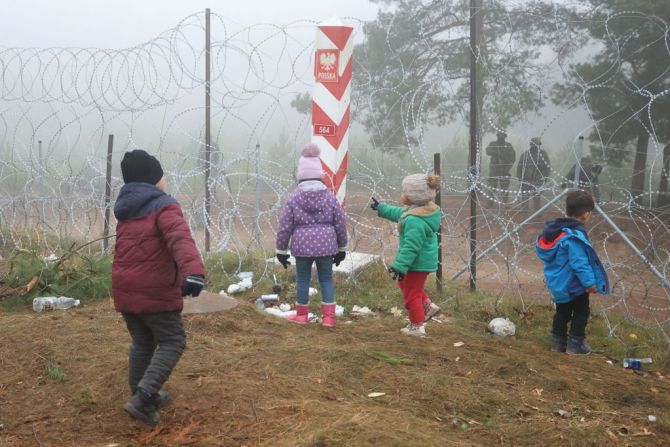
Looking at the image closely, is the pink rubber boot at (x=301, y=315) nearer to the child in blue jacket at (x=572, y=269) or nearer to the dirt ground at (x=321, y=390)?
the dirt ground at (x=321, y=390)

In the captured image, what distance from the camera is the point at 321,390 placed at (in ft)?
11.3

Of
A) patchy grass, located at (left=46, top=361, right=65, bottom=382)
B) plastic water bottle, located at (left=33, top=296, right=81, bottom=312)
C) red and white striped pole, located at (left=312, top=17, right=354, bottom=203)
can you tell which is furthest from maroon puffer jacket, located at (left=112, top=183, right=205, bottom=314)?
red and white striped pole, located at (left=312, top=17, right=354, bottom=203)

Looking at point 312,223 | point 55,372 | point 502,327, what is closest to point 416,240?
point 312,223

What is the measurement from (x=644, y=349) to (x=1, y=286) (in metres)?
5.30

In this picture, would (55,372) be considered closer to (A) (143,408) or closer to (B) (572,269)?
(A) (143,408)

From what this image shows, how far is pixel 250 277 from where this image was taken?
6375 millimetres

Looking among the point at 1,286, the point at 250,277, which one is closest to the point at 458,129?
the point at 250,277

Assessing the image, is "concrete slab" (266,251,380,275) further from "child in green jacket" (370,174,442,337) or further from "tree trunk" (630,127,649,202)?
"tree trunk" (630,127,649,202)

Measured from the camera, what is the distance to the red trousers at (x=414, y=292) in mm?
4602

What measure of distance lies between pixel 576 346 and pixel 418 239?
4.36ft

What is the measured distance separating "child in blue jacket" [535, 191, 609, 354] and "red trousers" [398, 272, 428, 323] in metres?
0.85

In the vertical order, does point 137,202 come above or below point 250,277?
above

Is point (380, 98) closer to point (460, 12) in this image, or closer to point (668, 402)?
point (460, 12)

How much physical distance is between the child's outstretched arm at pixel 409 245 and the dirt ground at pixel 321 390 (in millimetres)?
555
